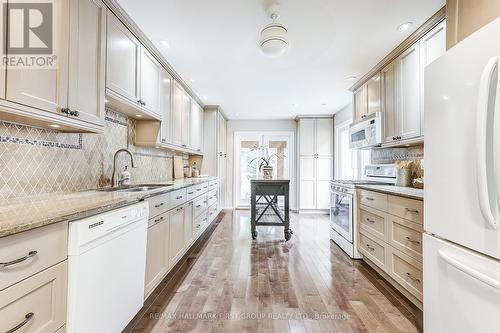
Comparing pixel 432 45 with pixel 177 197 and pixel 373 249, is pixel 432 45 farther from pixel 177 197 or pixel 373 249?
pixel 177 197

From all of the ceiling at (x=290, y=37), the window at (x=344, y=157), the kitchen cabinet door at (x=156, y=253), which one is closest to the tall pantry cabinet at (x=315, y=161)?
the window at (x=344, y=157)

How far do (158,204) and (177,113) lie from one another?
193 cm

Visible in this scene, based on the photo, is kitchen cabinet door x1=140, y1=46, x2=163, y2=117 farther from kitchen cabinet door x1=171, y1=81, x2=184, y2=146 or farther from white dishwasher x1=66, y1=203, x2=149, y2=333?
white dishwasher x1=66, y1=203, x2=149, y2=333

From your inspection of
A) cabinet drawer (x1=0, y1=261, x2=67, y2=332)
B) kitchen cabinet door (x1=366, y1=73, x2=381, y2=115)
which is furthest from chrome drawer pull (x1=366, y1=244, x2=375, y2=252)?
cabinet drawer (x1=0, y1=261, x2=67, y2=332)

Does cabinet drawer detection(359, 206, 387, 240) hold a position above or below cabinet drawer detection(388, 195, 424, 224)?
below

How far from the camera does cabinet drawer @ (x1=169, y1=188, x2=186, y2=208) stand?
7.77 ft

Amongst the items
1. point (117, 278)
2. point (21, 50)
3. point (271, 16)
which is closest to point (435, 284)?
point (117, 278)

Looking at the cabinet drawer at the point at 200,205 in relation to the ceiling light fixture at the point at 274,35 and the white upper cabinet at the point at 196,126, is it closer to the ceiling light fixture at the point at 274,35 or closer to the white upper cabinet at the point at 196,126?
the white upper cabinet at the point at 196,126

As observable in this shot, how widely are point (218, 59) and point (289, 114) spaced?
131 inches

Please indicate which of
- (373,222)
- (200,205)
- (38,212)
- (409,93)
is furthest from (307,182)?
(38,212)

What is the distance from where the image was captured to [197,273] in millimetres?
2537

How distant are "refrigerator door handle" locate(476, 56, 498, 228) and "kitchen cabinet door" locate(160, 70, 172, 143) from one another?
2.85 m

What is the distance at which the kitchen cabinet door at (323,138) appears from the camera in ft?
20.0

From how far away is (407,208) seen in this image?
77.5 inches
